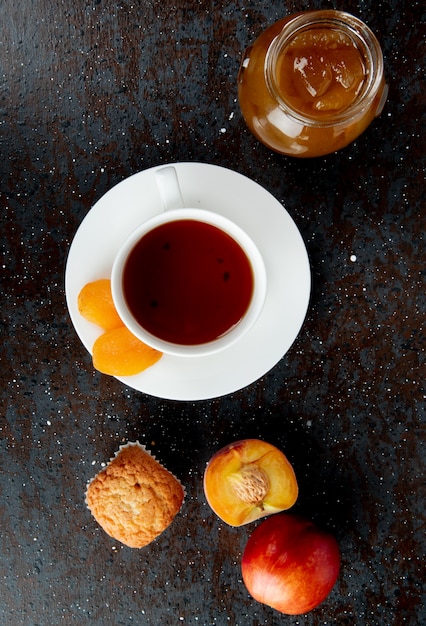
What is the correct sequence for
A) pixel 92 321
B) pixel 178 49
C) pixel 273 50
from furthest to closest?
pixel 178 49 < pixel 92 321 < pixel 273 50

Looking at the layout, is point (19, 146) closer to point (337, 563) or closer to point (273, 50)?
point (273, 50)

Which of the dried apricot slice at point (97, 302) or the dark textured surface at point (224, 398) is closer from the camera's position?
the dried apricot slice at point (97, 302)

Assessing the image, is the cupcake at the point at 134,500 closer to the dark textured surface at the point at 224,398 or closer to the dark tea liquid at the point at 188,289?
the dark textured surface at the point at 224,398

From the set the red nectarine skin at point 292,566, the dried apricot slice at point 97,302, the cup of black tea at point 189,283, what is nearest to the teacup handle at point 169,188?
the cup of black tea at point 189,283

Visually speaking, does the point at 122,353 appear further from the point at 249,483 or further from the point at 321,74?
the point at 321,74

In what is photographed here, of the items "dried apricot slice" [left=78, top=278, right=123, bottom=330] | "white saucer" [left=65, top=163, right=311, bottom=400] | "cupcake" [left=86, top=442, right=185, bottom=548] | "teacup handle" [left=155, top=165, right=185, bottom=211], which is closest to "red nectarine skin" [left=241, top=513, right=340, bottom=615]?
"cupcake" [left=86, top=442, right=185, bottom=548]

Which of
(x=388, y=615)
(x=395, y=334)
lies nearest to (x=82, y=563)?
(x=388, y=615)
